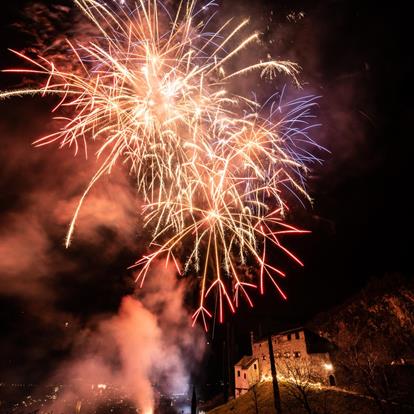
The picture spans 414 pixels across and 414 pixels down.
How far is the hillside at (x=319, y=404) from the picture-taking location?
25.5m

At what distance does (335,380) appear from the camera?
120 feet

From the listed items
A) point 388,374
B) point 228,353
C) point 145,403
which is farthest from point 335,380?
point 145,403

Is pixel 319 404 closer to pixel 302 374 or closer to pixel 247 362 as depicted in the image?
pixel 302 374

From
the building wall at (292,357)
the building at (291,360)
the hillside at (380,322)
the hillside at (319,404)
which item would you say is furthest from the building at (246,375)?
the hillside at (380,322)

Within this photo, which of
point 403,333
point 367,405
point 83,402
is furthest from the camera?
point 83,402

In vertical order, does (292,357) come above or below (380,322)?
below

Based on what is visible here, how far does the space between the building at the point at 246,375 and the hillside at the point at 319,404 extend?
36.7 ft

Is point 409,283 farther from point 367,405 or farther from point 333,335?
point 367,405

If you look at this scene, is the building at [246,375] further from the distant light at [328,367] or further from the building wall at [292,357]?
the distant light at [328,367]

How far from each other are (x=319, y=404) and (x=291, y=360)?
1591 centimetres

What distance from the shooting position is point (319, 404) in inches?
1124

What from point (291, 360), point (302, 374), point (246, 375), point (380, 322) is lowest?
point (246, 375)

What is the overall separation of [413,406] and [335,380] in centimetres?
1555

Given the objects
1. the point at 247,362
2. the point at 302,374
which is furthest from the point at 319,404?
the point at 247,362
